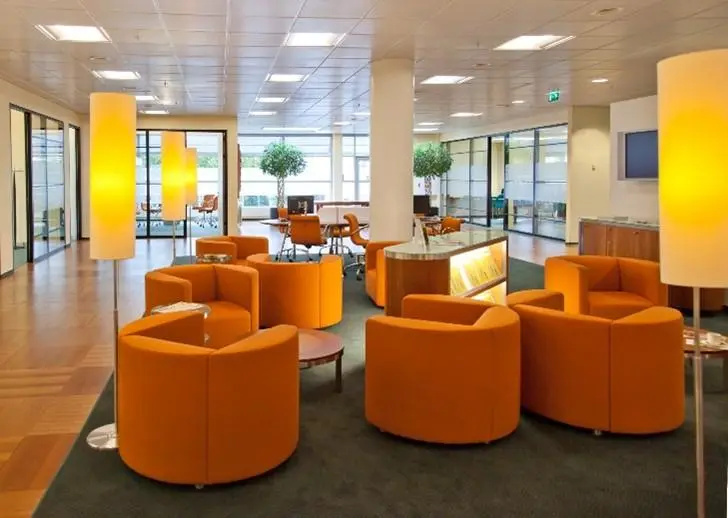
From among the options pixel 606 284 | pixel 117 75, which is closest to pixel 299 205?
pixel 117 75

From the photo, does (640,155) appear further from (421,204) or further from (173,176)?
(173,176)

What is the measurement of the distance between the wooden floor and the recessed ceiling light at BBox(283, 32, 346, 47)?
3837 millimetres

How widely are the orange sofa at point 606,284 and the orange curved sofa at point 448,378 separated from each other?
2890 mm

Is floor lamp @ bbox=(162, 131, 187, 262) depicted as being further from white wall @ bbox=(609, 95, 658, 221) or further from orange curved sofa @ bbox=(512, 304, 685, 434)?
white wall @ bbox=(609, 95, 658, 221)

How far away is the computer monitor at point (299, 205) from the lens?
16.5 m

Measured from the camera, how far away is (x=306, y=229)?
13.8m

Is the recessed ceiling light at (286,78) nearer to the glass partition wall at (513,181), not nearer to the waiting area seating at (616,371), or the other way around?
the waiting area seating at (616,371)

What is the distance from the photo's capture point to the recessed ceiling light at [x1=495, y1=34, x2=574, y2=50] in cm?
913

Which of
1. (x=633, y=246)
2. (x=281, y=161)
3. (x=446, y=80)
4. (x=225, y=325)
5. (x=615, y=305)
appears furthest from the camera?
(x=281, y=161)

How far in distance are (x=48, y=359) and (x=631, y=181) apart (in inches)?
448

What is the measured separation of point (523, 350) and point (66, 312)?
6.20m

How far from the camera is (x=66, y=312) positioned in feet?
29.8

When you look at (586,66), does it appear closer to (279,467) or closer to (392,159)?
(392,159)

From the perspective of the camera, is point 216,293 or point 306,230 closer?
point 216,293
